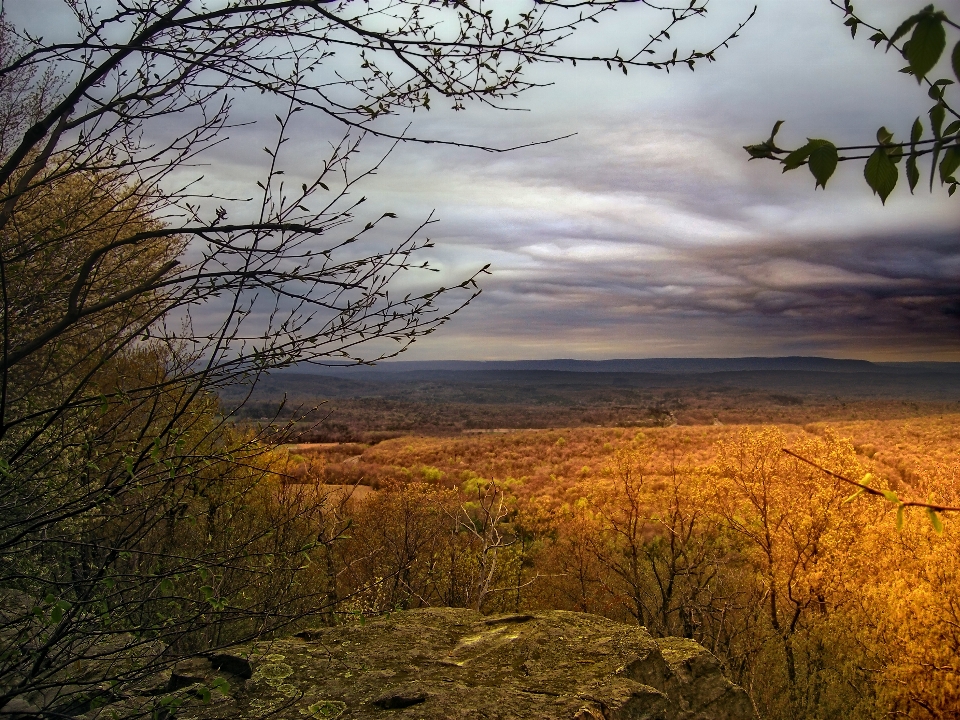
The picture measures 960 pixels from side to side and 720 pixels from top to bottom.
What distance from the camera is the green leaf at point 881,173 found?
61.2 inches

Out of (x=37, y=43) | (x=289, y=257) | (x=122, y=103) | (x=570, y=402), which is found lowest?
(x=570, y=402)

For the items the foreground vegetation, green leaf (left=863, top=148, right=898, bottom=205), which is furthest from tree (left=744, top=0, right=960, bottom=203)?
the foreground vegetation

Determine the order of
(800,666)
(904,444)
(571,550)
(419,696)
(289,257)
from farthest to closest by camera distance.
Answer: (904,444) < (571,550) < (800,666) < (419,696) < (289,257)

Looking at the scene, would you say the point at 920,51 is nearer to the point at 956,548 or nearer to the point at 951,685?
the point at 951,685

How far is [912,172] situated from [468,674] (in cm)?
417

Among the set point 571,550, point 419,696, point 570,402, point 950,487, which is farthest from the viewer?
point 570,402

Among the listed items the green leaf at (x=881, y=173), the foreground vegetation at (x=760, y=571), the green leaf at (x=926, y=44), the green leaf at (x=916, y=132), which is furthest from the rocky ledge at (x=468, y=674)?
the foreground vegetation at (x=760, y=571)

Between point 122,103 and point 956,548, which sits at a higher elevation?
point 122,103

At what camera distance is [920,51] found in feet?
4.46

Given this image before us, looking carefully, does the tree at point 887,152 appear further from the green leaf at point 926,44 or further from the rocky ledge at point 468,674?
the rocky ledge at point 468,674

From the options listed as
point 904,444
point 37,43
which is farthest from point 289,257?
point 904,444

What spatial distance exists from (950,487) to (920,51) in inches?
1043

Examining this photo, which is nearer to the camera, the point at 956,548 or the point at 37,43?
the point at 37,43

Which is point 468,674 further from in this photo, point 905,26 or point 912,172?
point 905,26
